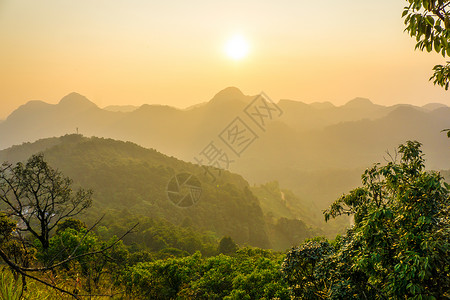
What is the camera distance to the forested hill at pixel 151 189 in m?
70.8

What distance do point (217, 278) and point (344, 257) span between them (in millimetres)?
8291

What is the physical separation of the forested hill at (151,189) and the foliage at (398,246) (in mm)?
58550

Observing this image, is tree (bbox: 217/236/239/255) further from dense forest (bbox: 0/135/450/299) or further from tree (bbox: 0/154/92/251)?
tree (bbox: 0/154/92/251)

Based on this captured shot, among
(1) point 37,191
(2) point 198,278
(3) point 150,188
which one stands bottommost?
(2) point 198,278

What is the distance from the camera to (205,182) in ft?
294

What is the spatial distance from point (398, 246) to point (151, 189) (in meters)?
79.9

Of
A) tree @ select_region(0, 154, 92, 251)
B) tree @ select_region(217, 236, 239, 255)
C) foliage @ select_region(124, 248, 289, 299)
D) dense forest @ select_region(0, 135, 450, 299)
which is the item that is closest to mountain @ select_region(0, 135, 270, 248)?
tree @ select_region(217, 236, 239, 255)

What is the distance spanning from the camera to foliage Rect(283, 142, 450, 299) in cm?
418

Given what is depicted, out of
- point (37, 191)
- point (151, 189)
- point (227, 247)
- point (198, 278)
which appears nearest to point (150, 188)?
point (151, 189)

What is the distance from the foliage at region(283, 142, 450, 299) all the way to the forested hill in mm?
58550

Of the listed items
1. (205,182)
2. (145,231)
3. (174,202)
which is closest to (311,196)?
(205,182)

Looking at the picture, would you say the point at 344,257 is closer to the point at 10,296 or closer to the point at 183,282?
the point at 10,296

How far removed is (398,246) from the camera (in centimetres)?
471

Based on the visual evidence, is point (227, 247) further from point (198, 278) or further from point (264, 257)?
point (198, 278)
